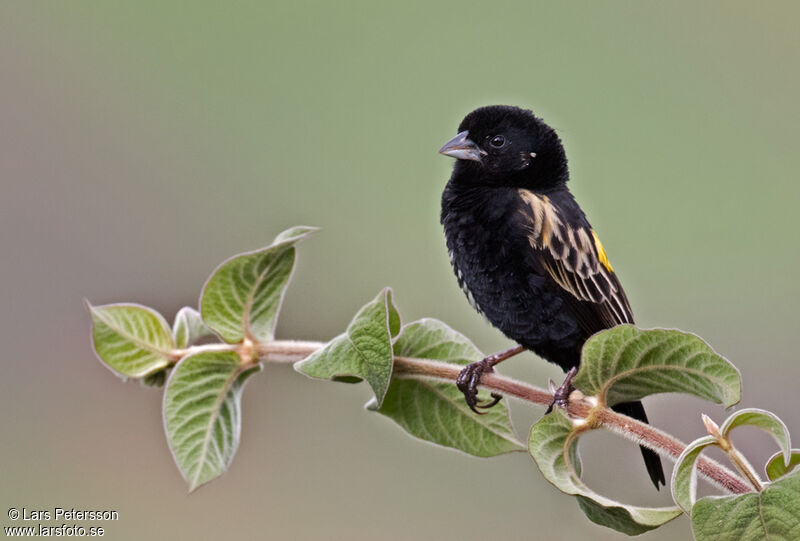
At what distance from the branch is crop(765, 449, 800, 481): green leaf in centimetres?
9

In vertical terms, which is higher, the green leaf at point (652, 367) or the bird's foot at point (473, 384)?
the green leaf at point (652, 367)

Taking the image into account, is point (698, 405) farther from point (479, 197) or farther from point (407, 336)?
point (407, 336)

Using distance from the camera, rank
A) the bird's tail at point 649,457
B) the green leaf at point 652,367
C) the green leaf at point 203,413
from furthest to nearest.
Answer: the bird's tail at point 649,457
the green leaf at point 203,413
the green leaf at point 652,367

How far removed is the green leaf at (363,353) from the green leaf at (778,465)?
498mm

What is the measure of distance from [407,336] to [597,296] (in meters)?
0.51

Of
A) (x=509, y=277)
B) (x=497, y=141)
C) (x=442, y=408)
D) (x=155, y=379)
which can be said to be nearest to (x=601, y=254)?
(x=509, y=277)

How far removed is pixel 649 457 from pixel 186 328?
895mm

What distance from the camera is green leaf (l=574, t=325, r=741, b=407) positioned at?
107 centimetres

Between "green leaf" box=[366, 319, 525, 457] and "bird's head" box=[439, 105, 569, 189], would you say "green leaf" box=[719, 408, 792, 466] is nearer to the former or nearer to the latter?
"green leaf" box=[366, 319, 525, 457]

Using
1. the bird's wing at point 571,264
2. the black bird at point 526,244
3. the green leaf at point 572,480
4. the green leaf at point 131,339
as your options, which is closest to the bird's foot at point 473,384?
the green leaf at point 572,480

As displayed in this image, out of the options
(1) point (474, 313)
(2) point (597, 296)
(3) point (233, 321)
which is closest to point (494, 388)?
(3) point (233, 321)

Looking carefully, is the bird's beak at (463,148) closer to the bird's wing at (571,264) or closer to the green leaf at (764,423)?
the bird's wing at (571,264)

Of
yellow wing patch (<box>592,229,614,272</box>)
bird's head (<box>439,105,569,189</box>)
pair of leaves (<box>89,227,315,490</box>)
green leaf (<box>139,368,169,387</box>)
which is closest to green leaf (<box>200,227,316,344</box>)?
pair of leaves (<box>89,227,315,490</box>)

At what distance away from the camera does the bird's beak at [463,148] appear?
1.75 metres
